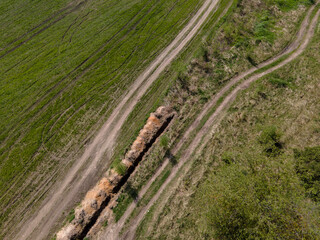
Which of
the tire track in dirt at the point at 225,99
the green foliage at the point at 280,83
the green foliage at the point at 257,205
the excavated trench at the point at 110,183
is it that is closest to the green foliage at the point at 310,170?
the green foliage at the point at 257,205

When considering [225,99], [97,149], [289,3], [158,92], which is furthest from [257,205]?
[289,3]

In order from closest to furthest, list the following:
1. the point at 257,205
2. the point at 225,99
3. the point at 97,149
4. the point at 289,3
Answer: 1. the point at 257,205
2. the point at 97,149
3. the point at 225,99
4. the point at 289,3

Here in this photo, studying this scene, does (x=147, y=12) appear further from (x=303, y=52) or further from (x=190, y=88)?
(x=303, y=52)

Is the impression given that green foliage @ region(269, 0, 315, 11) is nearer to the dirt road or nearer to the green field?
the green field

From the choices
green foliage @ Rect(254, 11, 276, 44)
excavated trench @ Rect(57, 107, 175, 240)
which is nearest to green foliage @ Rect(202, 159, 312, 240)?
excavated trench @ Rect(57, 107, 175, 240)

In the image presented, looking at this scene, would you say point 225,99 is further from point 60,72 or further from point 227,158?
point 60,72

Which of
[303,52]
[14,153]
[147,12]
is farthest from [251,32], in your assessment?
[14,153]

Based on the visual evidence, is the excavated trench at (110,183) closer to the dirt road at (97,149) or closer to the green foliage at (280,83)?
the dirt road at (97,149)
